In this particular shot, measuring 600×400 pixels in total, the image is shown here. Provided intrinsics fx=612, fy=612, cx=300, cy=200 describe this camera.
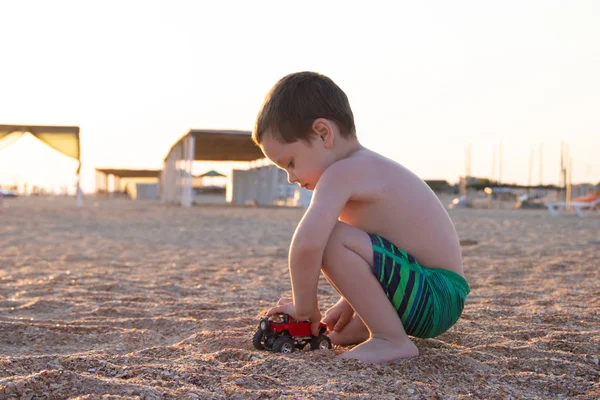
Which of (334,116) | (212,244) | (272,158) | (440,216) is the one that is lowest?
(212,244)

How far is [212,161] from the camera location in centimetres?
3133

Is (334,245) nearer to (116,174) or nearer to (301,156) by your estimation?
(301,156)

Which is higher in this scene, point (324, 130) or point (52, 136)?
point (52, 136)

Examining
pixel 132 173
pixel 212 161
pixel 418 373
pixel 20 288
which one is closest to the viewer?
pixel 418 373

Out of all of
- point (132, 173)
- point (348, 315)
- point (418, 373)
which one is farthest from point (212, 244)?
point (132, 173)

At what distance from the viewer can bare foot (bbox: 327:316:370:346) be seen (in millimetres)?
2232

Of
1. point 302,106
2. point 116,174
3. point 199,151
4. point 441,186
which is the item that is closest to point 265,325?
point 302,106

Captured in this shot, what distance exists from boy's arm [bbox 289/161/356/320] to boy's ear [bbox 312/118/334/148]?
96mm

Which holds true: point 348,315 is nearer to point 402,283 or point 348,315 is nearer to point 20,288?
point 402,283

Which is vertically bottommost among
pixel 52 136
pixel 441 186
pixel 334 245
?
pixel 334 245

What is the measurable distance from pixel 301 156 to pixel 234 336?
0.77 meters

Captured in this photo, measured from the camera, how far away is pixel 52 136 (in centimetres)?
1644

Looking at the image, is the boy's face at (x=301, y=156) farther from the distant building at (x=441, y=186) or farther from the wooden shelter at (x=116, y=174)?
the distant building at (x=441, y=186)

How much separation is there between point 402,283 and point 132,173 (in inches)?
1800
